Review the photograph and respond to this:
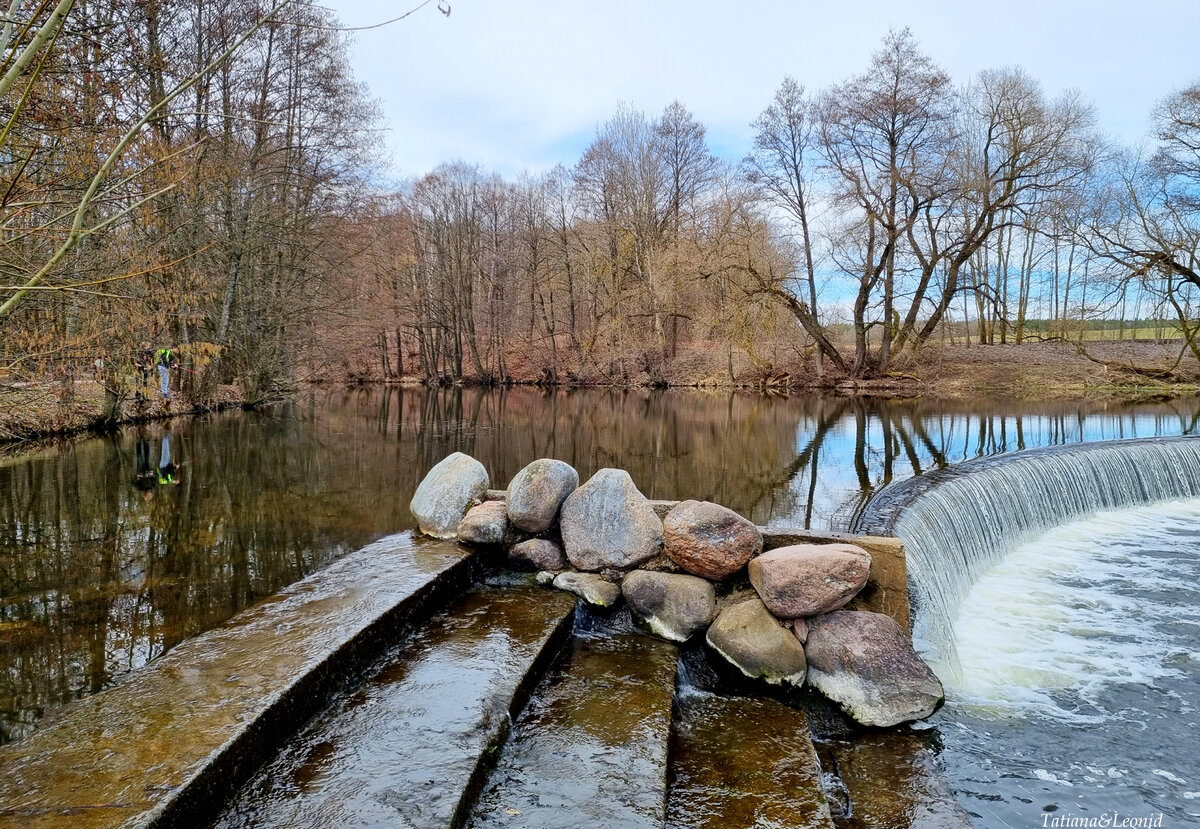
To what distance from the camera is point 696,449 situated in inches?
524

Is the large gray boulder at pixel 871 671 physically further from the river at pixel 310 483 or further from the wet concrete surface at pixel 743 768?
the wet concrete surface at pixel 743 768

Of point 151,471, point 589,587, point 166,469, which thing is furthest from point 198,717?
point 166,469

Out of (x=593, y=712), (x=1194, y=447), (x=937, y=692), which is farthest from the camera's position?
(x=1194, y=447)

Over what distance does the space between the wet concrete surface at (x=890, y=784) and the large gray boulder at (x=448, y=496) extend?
3.38 metres

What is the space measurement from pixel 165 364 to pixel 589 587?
14134 mm

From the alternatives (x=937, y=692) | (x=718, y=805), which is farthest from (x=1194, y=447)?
(x=718, y=805)

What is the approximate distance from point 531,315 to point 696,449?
2691 centimetres

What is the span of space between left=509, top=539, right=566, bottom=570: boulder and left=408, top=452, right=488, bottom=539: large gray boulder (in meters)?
0.67

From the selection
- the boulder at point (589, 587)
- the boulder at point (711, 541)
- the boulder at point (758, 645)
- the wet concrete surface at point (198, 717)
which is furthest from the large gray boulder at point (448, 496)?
the boulder at point (758, 645)

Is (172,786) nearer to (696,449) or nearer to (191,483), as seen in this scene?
(191,483)

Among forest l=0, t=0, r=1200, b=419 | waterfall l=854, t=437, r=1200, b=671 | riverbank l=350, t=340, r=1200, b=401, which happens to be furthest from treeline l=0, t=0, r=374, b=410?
riverbank l=350, t=340, r=1200, b=401

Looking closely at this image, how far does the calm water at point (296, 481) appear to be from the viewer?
4.55 m

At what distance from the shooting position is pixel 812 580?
4.46 metres

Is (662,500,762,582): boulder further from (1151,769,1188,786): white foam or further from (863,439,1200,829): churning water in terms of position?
(1151,769,1188,786): white foam
